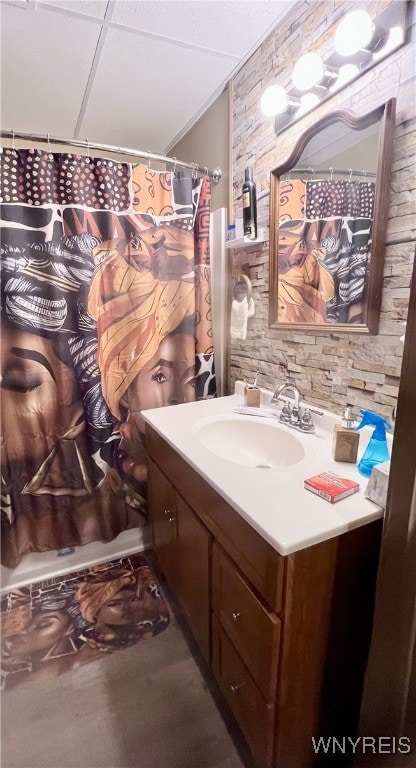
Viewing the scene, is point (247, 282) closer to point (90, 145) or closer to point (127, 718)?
point (90, 145)

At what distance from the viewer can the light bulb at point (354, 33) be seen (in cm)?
91

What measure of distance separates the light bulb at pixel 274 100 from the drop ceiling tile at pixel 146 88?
0.33m

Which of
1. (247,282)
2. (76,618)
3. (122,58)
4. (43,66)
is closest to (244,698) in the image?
(76,618)

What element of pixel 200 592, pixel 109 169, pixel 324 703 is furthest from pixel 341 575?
pixel 109 169

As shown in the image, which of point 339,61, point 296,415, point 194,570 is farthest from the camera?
point 296,415

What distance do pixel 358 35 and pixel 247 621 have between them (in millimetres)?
1563

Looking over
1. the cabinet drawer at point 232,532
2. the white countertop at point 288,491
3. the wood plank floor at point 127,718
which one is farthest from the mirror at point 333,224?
the wood plank floor at point 127,718

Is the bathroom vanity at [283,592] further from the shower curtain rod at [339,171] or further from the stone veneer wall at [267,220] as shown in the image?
the shower curtain rod at [339,171]

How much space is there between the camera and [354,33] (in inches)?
36.7

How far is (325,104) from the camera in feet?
3.59

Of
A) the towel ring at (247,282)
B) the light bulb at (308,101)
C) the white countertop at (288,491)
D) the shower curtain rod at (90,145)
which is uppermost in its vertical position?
the light bulb at (308,101)

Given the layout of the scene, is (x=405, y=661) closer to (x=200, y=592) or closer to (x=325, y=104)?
(x=200, y=592)

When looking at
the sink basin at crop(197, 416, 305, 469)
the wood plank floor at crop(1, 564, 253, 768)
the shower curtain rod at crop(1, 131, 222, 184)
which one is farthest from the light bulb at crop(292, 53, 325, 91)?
the wood plank floor at crop(1, 564, 253, 768)

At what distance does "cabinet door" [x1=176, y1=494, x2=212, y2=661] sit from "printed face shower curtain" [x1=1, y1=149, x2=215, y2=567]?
575 millimetres
